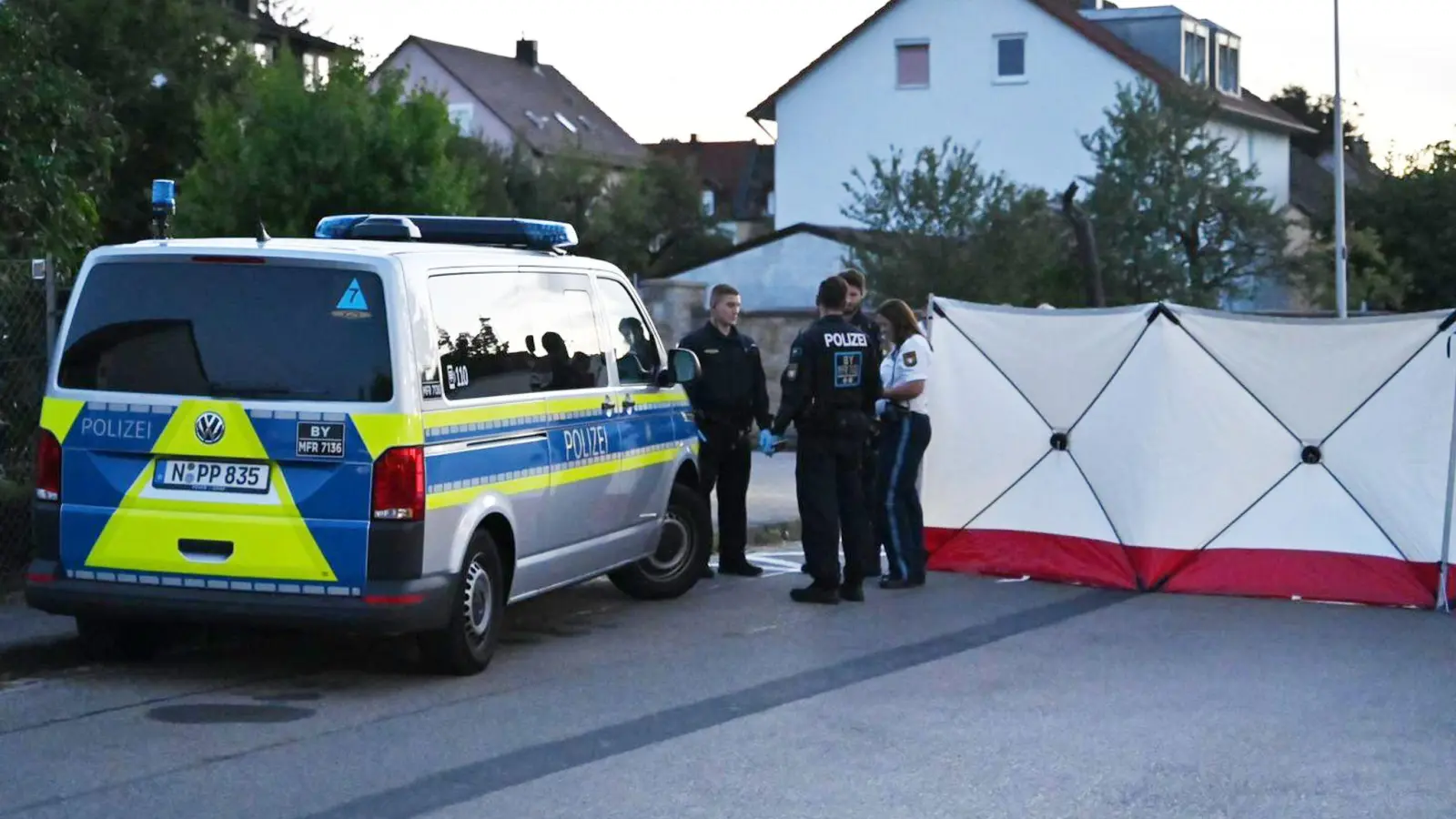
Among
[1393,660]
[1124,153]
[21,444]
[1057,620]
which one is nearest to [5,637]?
[21,444]

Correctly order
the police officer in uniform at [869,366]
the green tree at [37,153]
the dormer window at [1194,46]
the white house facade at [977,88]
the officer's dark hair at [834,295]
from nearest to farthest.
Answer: the officer's dark hair at [834,295] → the police officer in uniform at [869,366] → the green tree at [37,153] → the white house facade at [977,88] → the dormer window at [1194,46]

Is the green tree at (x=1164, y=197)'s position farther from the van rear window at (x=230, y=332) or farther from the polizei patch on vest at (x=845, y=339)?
the van rear window at (x=230, y=332)

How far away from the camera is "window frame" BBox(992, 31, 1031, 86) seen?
167 ft

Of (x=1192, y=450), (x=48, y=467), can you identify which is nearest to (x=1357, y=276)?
(x=1192, y=450)

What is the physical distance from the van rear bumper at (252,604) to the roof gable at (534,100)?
58987 millimetres

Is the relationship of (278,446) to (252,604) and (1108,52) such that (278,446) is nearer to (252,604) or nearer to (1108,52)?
(252,604)

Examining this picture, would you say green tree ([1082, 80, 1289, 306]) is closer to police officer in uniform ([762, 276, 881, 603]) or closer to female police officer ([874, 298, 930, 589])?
female police officer ([874, 298, 930, 589])

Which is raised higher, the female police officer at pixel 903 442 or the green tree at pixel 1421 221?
the green tree at pixel 1421 221

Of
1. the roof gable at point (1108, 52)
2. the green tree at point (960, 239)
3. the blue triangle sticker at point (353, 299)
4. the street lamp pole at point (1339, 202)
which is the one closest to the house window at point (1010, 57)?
the roof gable at point (1108, 52)

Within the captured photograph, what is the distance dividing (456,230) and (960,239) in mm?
19814

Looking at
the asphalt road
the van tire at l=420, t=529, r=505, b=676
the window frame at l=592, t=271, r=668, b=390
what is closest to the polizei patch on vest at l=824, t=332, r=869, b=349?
the window frame at l=592, t=271, r=668, b=390

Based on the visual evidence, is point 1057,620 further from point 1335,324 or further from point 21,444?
point 21,444

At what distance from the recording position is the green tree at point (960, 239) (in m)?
28.7

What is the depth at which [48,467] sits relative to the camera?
334 inches
